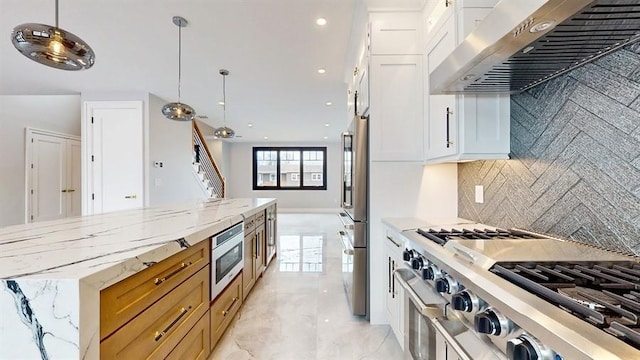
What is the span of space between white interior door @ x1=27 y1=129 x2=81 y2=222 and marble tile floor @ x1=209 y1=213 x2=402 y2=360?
501cm

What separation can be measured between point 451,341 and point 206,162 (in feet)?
26.6

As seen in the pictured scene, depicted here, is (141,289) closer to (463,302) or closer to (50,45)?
(463,302)

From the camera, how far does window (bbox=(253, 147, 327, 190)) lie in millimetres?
11344

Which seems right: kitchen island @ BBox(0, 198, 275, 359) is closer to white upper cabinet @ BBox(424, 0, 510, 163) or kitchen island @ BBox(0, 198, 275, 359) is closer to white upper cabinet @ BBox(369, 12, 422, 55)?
white upper cabinet @ BBox(424, 0, 510, 163)

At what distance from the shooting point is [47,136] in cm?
599

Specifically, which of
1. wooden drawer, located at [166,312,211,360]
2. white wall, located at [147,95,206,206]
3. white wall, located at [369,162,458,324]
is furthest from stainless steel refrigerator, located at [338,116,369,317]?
white wall, located at [147,95,206,206]

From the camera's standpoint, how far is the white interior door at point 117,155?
5211 mm

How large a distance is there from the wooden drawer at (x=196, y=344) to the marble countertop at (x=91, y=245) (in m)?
0.50

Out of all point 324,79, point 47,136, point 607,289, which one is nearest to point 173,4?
point 324,79

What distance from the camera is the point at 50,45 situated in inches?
67.5

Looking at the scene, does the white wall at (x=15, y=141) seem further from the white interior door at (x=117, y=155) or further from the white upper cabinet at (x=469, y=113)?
the white upper cabinet at (x=469, y=113)

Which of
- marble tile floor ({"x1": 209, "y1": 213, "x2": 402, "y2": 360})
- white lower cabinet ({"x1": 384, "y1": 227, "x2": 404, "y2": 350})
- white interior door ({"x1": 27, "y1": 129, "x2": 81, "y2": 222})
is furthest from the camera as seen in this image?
white interior door ({"x1": 27, "y1": 129, "x2": 81, "y2": 222})

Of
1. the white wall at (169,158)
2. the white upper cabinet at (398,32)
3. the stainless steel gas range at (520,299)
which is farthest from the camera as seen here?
the white wall at (169,158)

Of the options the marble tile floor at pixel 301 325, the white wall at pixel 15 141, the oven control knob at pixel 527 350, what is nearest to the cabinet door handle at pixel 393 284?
the marble tile floor at pixel 301 325
